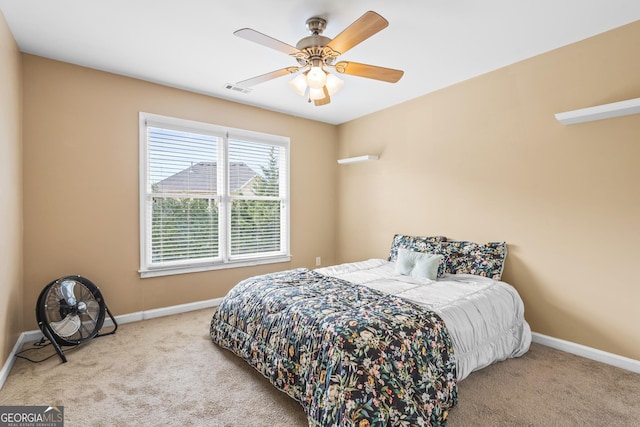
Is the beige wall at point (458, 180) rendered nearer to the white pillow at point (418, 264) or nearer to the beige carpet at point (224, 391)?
the beige carpet at point (224, 391)

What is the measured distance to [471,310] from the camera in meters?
2.41

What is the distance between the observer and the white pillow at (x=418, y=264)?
3172 mm

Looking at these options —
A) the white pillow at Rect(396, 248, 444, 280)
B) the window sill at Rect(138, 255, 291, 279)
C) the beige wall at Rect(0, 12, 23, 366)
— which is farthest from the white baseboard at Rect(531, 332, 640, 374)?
the beige wall at Rect(0, 12, 23, 366)

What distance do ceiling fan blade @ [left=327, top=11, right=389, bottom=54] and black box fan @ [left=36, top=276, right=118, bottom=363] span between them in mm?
2980

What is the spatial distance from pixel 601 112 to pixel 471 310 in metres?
1.81

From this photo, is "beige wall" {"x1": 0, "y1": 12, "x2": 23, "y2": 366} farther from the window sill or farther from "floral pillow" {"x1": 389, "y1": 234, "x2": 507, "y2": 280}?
"floral pillow" {"x1": 389, "y1": 234, "x2": 507, "y2": 280}

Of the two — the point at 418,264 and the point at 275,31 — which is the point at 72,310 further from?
the point at 418,264

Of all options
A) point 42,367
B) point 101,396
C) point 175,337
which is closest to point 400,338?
point 101,396

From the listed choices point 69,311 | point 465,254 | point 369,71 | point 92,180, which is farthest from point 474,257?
point 92,180

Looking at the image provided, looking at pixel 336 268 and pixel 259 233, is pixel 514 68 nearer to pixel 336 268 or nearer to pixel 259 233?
pixel 336 268

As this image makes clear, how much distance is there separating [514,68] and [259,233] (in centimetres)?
350

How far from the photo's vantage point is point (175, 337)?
10.2 feet

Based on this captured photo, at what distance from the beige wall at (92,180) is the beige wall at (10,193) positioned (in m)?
0.13

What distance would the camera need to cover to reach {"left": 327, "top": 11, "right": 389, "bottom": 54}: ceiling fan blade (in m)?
1.83
